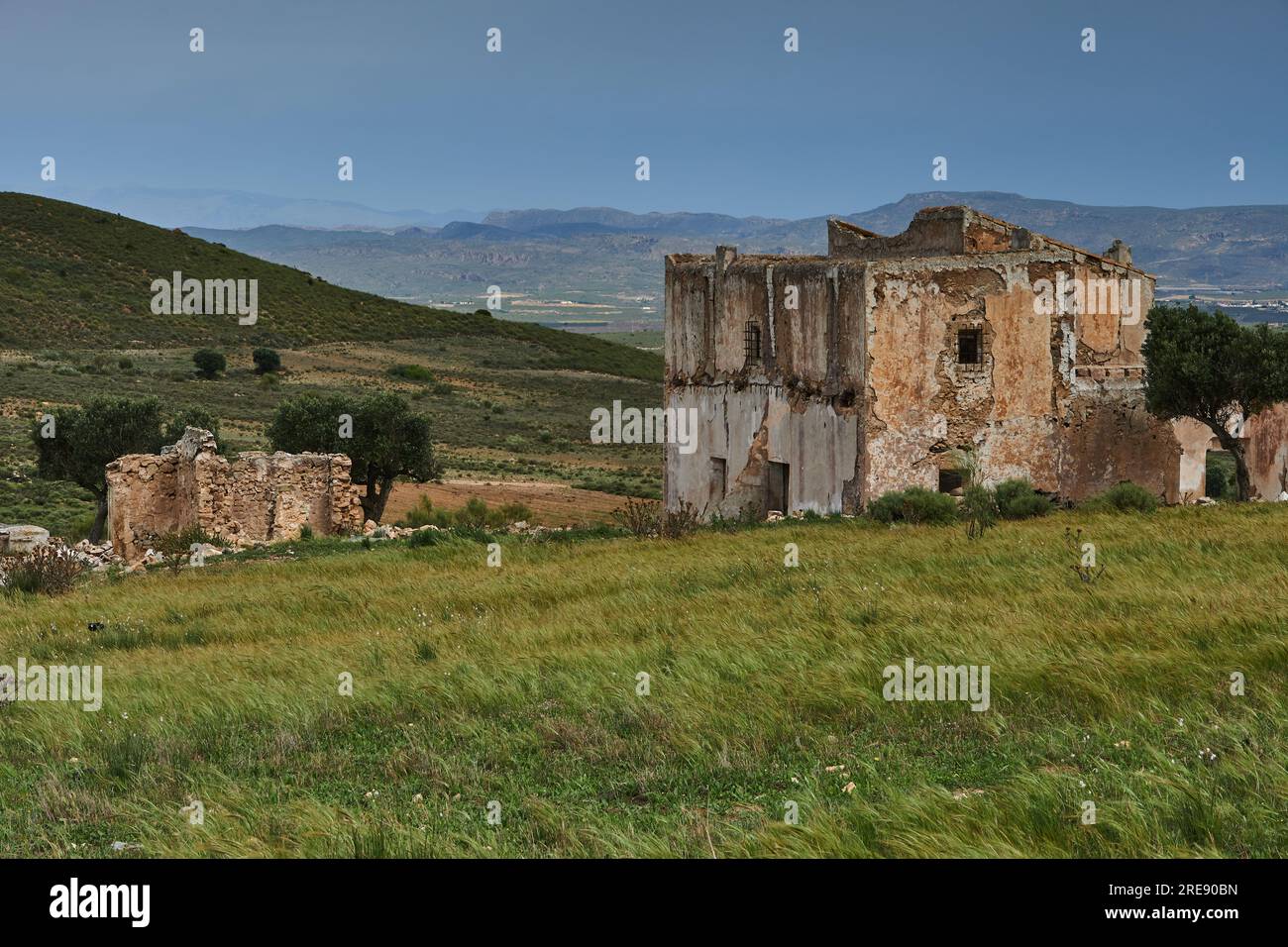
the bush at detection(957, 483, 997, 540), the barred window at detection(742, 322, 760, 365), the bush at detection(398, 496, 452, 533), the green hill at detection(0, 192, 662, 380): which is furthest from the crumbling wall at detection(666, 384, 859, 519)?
the green hill at detection(0, 192, 662, 380)

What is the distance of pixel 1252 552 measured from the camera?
12586 mm

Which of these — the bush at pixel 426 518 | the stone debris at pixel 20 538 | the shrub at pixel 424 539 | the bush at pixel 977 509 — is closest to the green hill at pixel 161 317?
the bush at pixel 426 518

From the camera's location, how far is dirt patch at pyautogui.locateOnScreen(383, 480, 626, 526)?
32.8 m

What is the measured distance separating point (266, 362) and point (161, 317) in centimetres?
1277

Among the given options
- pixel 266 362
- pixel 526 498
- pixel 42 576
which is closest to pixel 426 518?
pixel 526 498

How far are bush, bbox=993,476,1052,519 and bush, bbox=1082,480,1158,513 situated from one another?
0.64 metres

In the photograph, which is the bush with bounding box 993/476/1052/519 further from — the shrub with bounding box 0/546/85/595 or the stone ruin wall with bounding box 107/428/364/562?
the shrub with bounding box 0/546/85/595

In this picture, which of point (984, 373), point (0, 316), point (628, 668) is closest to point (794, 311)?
point (984, 373)

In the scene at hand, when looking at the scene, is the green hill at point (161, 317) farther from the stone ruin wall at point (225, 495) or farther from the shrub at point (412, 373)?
the stone ruin wall at point (225, 495)

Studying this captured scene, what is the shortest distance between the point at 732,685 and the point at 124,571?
13914 mm

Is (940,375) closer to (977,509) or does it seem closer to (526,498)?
(977,509)

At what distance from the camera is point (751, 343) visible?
22531 mm

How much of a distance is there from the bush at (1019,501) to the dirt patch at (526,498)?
43.2ft
